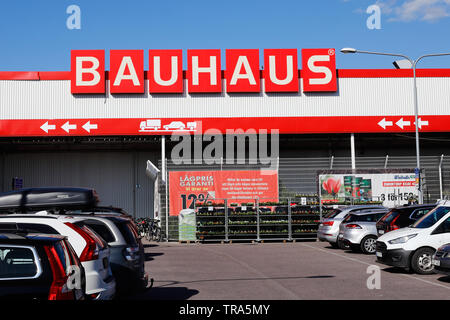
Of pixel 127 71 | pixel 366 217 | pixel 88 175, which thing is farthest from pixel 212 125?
pixel 366 217

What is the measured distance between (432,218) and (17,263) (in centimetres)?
1075

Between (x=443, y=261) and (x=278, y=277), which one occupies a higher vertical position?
(x=443, y=261)

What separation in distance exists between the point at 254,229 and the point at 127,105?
1075cm

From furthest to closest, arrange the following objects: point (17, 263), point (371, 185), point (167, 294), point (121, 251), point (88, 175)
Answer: point (88, 175) < point (371, 185) < point (167, 294) < point (121, 251) < point (17, 263)

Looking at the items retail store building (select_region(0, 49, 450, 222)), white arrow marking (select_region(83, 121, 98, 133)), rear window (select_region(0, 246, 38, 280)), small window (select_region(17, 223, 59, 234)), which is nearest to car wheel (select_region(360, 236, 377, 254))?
retail store building (select_region(0, 49, 450, 222))

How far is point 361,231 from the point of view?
1891cm

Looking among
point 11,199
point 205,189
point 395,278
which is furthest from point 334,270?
point 205,189

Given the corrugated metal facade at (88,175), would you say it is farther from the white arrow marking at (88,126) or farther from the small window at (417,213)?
the small window at (417,213)

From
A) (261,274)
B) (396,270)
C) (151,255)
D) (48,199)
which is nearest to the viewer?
(48,199)

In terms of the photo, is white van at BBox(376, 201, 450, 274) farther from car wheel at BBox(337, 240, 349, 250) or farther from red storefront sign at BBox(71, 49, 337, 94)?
red storefront sign at BBox(71, 49, 337, 94)

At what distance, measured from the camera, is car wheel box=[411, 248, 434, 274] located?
43.7 ft

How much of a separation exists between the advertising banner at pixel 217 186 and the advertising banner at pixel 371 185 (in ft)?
8.35

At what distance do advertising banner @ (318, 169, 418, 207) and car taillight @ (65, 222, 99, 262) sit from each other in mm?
20948

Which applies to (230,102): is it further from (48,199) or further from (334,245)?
(48,199)
